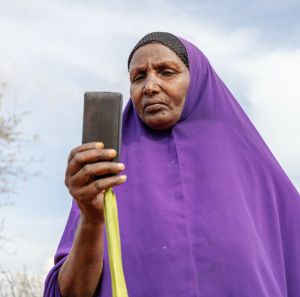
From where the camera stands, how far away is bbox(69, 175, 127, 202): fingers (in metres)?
2.65

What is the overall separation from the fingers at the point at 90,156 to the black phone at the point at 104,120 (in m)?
0.05

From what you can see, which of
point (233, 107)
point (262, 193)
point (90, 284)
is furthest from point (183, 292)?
point (233, 107)

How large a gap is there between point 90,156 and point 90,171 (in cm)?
6

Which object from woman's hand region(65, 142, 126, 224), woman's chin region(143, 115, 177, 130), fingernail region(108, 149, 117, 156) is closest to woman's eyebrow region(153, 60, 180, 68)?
woman's chin region(143, 115, 177, 130)

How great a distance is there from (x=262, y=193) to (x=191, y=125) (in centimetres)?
44

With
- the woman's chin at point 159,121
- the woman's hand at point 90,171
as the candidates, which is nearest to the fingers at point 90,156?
the woman's hand at point 90,171

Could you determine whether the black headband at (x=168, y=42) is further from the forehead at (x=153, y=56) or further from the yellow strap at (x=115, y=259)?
the yellow strap at (x=115, y=259)

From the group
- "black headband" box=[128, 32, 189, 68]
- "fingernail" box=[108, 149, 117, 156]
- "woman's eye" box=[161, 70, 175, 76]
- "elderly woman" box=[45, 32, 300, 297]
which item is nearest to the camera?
"fingernail" box=[108, 149, 117, 156]

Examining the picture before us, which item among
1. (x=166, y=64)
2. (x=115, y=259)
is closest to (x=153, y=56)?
(x=166, y=64)

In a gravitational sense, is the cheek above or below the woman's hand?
above

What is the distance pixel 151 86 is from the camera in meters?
3.48

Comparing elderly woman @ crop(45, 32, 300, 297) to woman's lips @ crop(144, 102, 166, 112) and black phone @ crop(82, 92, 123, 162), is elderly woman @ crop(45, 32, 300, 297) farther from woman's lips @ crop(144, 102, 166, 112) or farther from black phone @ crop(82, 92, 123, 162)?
black phone @ crop(82, 92, 123, 162)

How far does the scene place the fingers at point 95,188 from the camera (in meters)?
2.65

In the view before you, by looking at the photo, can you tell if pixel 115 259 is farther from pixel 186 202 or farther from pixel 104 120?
pixel 186 202
